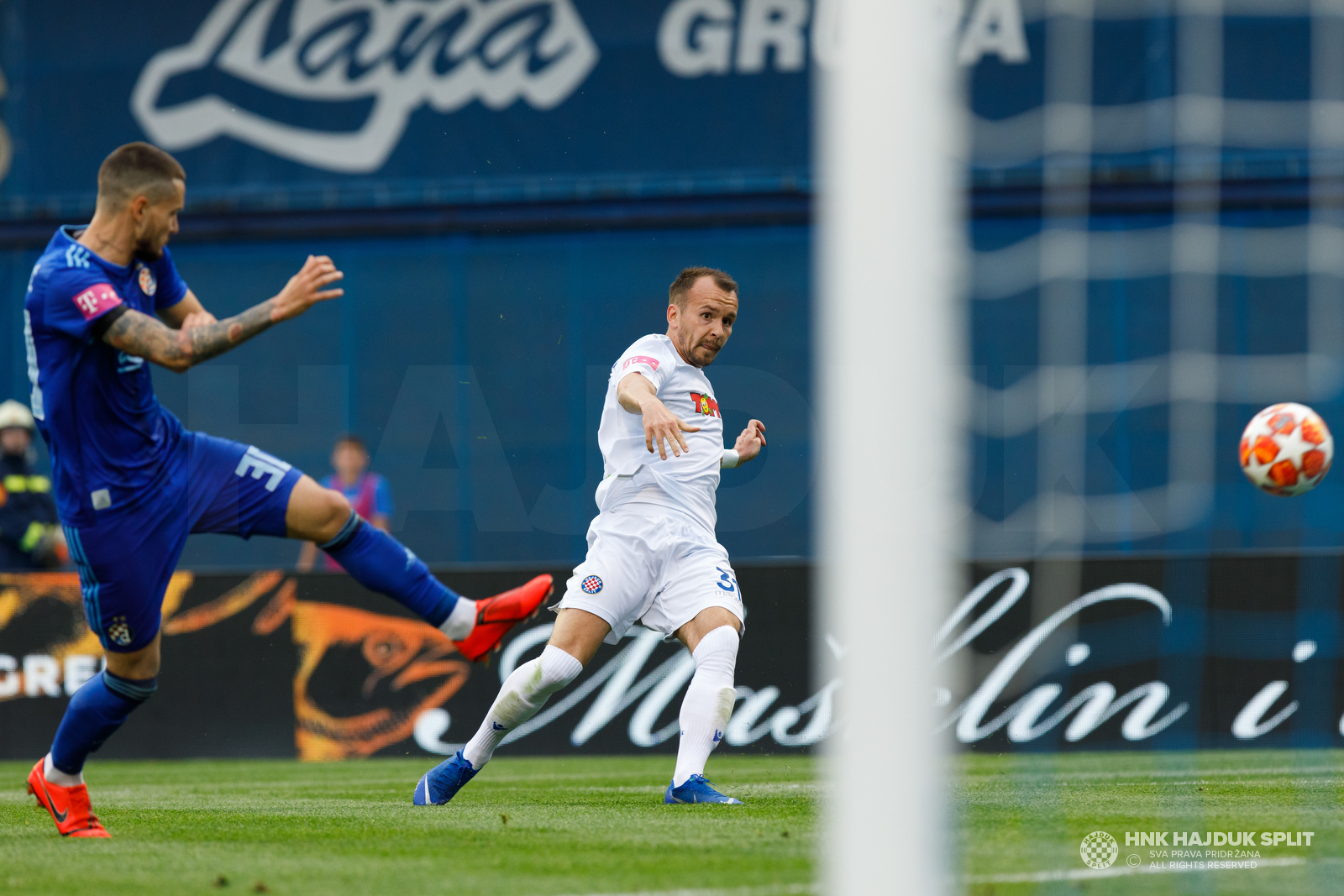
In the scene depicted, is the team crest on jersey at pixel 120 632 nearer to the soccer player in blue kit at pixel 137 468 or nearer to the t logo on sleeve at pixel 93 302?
the soccer player in blue kit at pixel 137 468

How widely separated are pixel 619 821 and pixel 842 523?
2.67 metres

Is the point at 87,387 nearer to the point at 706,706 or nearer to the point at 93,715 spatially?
the point at 93,715

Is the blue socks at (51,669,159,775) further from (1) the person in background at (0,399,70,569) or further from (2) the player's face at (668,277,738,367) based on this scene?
(1) the person in background at (0,399,70,569)

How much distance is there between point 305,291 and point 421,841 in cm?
165

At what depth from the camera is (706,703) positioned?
5.39m

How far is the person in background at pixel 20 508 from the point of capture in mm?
11586

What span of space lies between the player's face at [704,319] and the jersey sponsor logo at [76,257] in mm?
2084

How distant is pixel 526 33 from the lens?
16.6m

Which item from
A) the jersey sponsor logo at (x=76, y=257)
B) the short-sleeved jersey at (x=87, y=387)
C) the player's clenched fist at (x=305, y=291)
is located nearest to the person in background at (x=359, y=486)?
the short-sleeved jersey at (x=87, y=387)

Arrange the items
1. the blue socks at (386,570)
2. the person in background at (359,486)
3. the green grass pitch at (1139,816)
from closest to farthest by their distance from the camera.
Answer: the green grass pitch at (1139,816) → the blue socks at (386,570) → the person in background at (359,486)

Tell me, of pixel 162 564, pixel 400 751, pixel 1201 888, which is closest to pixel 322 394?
pixel 400 751

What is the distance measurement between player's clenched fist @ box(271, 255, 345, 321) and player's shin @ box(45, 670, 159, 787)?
137 centimetres

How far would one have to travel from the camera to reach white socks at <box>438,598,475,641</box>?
5.13m

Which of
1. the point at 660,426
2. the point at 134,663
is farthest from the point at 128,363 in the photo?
the point at 660,426
